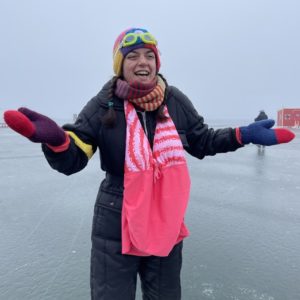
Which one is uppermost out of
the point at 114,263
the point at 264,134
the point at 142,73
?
the point at 142,73

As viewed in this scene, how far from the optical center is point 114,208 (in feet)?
4.74

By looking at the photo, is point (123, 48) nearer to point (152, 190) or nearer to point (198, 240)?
point (152, 190)

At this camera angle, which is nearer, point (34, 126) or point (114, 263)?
point (34, 126)

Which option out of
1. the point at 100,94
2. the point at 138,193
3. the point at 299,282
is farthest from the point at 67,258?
the point at 299,282

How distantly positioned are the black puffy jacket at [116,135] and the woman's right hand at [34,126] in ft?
0.31

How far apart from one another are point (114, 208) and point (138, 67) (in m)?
0.69

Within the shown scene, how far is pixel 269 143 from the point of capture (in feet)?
5.09

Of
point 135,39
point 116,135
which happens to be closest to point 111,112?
point 116,135

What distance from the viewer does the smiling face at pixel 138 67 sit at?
142 centimetres

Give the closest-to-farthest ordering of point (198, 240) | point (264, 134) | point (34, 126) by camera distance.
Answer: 1. point (34, 126)
2. point (264, 134)
3. point (198, 240)

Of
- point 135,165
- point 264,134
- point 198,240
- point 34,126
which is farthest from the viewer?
point 198,240

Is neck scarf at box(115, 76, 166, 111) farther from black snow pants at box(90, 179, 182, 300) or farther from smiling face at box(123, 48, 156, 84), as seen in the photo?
black snow pants at box(90, 179, 182, 300)

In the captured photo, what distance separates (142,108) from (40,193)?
11.3 feet

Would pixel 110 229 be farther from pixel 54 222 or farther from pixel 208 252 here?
pixel 54 222
